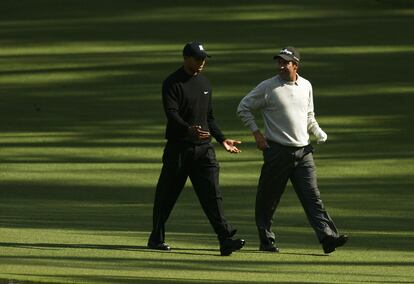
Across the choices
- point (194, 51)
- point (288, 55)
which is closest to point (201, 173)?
point (194, 51)

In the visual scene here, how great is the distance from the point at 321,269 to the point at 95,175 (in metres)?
8.92

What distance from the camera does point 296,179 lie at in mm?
15398

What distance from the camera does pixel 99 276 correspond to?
1306 centimetres

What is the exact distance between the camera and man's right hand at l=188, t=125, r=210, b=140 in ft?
48.5

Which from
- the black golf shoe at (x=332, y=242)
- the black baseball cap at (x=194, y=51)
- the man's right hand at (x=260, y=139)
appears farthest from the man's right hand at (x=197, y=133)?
the black golf shoe at (x=332, y=242)

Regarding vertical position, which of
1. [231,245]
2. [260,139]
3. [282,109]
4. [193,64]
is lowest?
[231,245]

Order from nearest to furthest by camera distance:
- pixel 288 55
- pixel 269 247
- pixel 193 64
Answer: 1. pixel 193 64
2. pixel 288 55
3. pixel 269 247

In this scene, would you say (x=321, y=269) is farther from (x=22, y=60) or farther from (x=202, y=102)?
(x=22, y=60)

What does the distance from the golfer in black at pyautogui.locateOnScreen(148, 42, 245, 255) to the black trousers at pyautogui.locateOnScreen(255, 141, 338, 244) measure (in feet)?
1.38

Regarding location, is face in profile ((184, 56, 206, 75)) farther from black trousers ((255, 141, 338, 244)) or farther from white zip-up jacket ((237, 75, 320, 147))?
black trousers ((255, 141, 338, 244))

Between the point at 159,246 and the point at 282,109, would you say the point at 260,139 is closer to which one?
the point at 282,109

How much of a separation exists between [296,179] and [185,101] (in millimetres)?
1282

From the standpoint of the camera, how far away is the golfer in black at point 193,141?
14.9 metres

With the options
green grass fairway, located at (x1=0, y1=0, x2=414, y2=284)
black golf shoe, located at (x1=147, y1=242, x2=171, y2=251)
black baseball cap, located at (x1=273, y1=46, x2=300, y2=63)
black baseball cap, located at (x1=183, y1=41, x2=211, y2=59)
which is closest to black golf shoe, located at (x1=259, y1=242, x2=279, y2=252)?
green grass fairway, located at (x1=0, y1=0, x2=414, y2=284)
